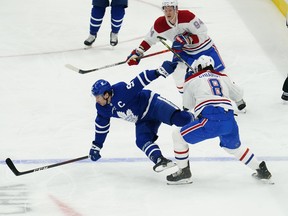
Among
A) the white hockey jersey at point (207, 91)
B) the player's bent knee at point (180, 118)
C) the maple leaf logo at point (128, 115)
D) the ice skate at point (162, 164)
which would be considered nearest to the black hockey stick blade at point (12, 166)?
the maple leaf logo at point (128, 115)

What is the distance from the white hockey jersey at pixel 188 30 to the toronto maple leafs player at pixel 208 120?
3.33 ft

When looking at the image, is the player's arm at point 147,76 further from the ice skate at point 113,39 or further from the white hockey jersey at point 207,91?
the ice skate at point 113,39

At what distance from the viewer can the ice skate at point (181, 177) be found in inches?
193

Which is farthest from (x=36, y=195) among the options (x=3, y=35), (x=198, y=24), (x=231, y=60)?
(x=3, y=35)

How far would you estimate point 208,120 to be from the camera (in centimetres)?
470

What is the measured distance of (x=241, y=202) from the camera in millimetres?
4715

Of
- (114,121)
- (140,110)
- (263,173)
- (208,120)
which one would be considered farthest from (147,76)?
(114,121)

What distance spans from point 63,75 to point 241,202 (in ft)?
9.00

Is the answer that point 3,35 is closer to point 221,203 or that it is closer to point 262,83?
point 262,83

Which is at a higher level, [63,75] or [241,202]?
[241,202]

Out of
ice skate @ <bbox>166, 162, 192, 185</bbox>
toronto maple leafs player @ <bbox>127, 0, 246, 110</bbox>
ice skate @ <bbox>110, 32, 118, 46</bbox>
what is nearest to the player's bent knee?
Answer: ice skate @ <bbox>166, 162, 192, 185</bbox>

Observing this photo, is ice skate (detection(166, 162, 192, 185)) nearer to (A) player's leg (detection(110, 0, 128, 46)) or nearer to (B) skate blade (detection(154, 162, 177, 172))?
(B) skate blade (detection(154, 162, 177, 172))

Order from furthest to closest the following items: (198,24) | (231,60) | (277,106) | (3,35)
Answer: (3,35)
(231,60)
(277,106)
(198,24)

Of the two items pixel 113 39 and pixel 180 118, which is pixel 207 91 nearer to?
pixel 180 118
